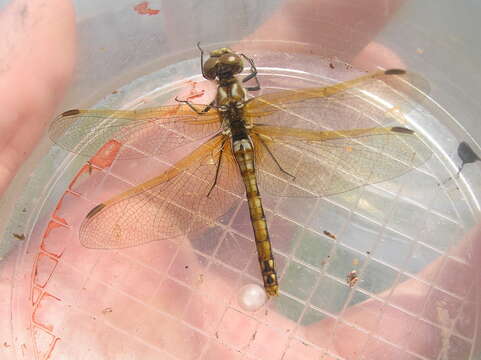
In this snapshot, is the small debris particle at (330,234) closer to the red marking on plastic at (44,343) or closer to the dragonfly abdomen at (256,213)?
the dragonfly abdomen at (256,213)

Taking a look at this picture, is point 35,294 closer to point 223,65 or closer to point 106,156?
point 106,156

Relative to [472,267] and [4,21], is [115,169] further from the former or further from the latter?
[472,267]

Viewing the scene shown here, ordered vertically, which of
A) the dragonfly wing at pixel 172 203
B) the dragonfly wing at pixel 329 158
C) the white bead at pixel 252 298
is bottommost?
the white bead at pixel 252 298

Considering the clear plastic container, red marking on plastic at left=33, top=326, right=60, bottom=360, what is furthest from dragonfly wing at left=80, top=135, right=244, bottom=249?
red marking on plastic at left=33, top=326, right=60, bottom=360

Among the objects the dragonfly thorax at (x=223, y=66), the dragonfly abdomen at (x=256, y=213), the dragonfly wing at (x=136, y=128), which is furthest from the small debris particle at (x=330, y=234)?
the dragonfly thorax at (x=223, y=66)

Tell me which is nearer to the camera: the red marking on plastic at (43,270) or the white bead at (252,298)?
the white bead at (252,298)

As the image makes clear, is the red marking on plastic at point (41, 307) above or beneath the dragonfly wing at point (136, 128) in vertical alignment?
beneath

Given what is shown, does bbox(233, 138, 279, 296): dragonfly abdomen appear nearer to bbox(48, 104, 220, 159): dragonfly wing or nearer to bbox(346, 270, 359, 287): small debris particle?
bbox(48, 104, 220, 159): dragonfly wing
